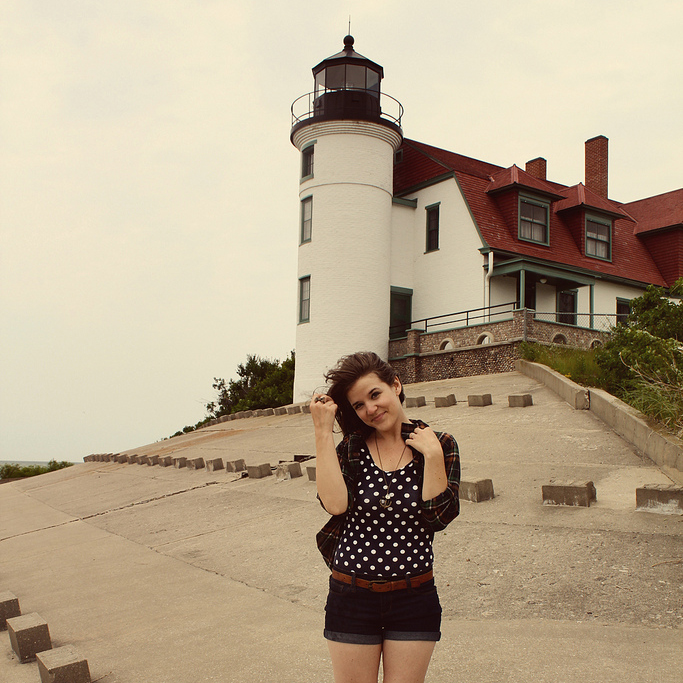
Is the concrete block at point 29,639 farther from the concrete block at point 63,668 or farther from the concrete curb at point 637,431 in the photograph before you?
the concrete curb at point 637,431

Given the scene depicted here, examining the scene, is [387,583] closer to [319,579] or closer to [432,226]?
[319,579]

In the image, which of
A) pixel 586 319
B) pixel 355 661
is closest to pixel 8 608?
pixel 355 661

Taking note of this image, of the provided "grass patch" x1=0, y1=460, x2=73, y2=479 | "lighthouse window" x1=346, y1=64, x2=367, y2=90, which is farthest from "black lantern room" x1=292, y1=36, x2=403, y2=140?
"grass patch" x1=0, y1=460, x2=73, y2=479

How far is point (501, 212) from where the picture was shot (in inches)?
1149

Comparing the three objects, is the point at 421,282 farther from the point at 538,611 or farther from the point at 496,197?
the point at 538,611

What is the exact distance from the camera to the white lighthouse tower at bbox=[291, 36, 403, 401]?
27.8 meters

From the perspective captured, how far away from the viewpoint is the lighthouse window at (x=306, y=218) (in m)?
29.6

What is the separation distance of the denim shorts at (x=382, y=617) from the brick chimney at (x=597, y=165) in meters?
36.3

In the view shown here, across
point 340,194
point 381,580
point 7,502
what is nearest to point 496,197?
point 340,194

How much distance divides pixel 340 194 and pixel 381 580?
26.3 m

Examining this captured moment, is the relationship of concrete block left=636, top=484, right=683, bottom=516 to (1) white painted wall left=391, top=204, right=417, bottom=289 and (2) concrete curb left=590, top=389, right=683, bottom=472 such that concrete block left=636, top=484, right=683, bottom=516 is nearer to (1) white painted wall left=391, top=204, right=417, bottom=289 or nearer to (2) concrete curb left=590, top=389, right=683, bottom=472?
(2) concrete curb left=590, top=389, right=683, bottom=472

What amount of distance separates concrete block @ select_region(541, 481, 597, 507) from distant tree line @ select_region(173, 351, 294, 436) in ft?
84.9

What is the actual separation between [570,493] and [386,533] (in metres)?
4.86

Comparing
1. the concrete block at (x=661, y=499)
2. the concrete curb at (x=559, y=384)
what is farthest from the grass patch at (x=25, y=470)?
the concrete block at (x=661, y=499)
